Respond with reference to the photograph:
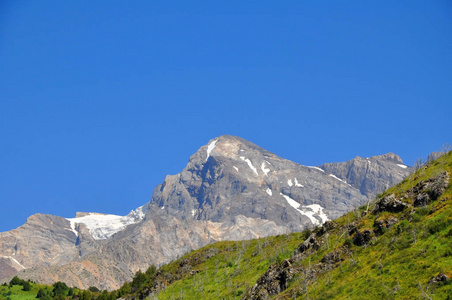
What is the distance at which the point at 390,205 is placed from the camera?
358ft

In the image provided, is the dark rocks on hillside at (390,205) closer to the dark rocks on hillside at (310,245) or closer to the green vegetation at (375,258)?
the green vegetation at (375,258)

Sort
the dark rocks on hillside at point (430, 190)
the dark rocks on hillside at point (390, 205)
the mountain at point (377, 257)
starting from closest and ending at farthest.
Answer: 1. the mountain at point (377, 257)
2. the dark rocks on hillside at point (430, 190)
3. the dark rocks on hillside at point (390, 205)

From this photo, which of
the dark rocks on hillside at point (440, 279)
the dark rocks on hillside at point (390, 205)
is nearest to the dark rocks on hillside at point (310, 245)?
the dark rocks on hillside at point (390, 205)

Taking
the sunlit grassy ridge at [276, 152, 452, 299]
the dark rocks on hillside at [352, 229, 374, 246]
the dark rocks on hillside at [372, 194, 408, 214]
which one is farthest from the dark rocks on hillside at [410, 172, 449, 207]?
the dark rocks on hillside at [352, 229, 374, 246]

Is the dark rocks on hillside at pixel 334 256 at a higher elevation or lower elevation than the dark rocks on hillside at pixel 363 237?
lower

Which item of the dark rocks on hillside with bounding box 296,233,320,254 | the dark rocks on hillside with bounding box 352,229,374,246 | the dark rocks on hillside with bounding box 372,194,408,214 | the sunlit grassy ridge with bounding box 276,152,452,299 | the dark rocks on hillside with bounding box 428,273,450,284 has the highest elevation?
the dark rocks on hillside with bounding box 372,194,408,214

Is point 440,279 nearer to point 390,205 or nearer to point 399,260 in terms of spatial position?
point 399,260

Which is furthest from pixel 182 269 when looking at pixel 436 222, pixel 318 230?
pixel 436 222

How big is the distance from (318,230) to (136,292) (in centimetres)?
7166

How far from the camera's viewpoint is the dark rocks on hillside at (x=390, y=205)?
4208 inches

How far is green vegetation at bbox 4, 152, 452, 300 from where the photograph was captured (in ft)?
275

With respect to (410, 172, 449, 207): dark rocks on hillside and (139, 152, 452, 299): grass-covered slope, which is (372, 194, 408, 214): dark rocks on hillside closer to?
(139, 152, 452, 299): grass-covered slope

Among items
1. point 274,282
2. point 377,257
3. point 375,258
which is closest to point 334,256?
point 375,258

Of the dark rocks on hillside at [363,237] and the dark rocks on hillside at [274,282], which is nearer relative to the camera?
the dark rocks on hillside at [363,237]
